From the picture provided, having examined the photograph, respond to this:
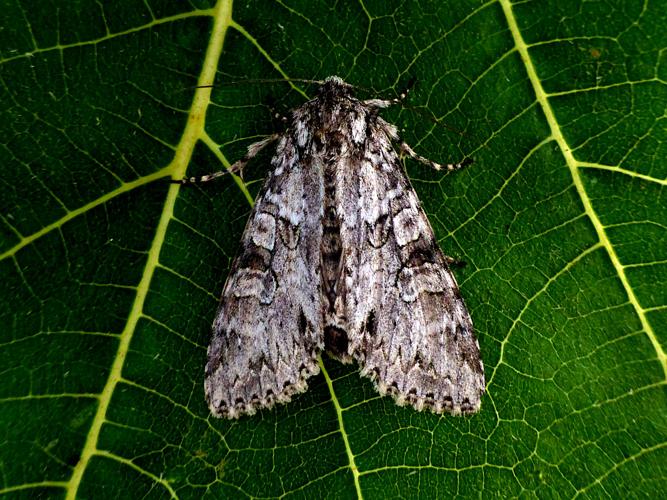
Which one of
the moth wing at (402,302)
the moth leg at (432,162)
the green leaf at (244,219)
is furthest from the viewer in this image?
the moth leg at (432,162)

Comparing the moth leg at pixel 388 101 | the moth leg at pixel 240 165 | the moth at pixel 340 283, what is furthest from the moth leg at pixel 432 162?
the moth leg at pixel 240 165

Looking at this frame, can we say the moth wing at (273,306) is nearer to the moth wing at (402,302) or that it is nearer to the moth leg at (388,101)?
the moth wing at (402,302)

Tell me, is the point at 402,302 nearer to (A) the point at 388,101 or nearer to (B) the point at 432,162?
(B) the point at 432,162

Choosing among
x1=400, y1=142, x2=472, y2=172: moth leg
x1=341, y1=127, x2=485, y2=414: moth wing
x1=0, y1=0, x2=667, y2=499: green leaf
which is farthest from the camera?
x1=400, y1=142, x2=472, y2=172: moth leg

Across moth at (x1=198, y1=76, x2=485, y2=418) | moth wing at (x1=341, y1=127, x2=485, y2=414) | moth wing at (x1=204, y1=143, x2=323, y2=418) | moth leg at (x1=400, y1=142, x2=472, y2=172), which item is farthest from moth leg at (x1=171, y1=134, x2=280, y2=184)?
moth leg at (x1=400, y1=142, x2=472, y2=172)

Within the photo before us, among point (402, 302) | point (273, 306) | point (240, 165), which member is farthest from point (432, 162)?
point (273, 306)

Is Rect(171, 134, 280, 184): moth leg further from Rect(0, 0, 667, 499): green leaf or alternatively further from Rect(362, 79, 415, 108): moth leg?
Rect(362, 79, 415, 108): moth leg
